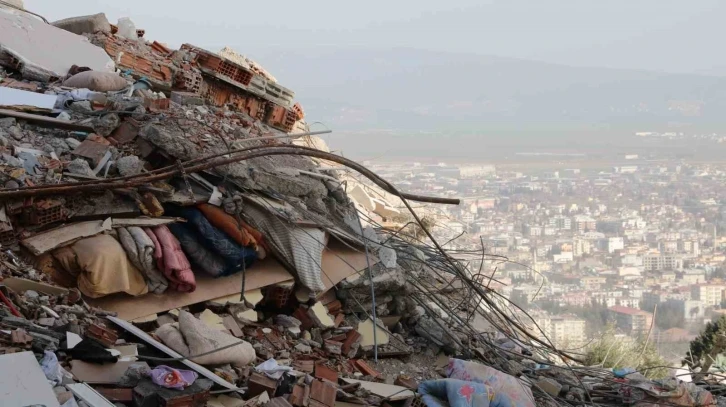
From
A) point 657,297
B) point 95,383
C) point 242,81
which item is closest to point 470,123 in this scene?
point 657,297

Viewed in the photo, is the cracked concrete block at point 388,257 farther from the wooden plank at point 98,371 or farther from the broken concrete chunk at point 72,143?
the wooden plank at point 98,371

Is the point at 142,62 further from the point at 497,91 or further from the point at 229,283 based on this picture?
the point at 497,91

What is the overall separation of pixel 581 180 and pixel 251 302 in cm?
5116

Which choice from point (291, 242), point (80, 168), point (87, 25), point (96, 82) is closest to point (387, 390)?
point (291, 242)

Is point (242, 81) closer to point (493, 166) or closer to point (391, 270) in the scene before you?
point (391, 270)

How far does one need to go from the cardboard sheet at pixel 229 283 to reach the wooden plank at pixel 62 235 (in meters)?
A: 0.40

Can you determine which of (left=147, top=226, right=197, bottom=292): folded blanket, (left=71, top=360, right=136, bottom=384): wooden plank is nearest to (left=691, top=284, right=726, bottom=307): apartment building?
(left=147, top=226, right=197, bottom=292): folded blanket

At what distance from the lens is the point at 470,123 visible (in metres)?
75.0

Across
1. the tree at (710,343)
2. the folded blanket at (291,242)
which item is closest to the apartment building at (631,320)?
the tree at (710,343)

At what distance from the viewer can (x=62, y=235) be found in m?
5.11

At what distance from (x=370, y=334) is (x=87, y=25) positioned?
5.18 m

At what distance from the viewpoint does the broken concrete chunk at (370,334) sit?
6.09m

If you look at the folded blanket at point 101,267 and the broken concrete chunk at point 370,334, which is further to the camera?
the broken concrete chunk at point 370,334

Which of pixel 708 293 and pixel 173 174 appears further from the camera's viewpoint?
pixel 708 293
